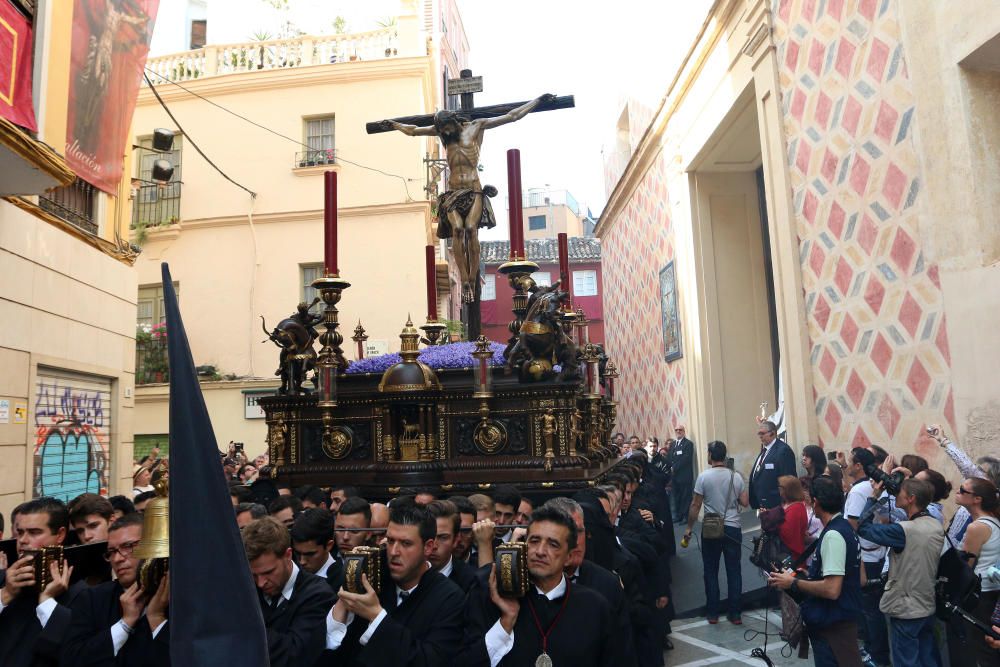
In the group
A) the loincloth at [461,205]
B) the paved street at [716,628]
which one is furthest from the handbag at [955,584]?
the loincloth at [461,205]

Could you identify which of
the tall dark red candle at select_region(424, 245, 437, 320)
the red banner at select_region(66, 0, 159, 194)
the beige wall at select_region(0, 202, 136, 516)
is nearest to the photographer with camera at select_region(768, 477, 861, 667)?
the tall dark red candle at select_region(424, 245, 437, 320)

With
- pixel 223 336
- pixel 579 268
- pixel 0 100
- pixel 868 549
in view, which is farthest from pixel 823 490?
pixel 579 268

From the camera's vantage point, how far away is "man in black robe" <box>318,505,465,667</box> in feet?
9.34

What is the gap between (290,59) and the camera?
18.0 m

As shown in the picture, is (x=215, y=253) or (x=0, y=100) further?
(x=215, y=253)

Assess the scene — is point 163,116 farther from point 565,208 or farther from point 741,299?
point 565,208

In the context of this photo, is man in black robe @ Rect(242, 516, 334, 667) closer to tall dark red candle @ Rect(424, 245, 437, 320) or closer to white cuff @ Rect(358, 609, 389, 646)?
white cuff @ Rect(358, 609, 389, 646)

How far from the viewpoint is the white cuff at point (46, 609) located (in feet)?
9.96

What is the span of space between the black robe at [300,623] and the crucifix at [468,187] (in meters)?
3.58

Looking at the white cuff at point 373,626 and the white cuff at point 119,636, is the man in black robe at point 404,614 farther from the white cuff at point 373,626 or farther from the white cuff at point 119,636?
the white cuff at point 119,636

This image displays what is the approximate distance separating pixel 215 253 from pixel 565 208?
28.0 metres

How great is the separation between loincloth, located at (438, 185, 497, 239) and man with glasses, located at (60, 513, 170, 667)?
3.86 m

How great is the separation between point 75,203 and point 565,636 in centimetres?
962

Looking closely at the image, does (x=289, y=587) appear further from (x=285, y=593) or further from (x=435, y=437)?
(x=435, y=437)
